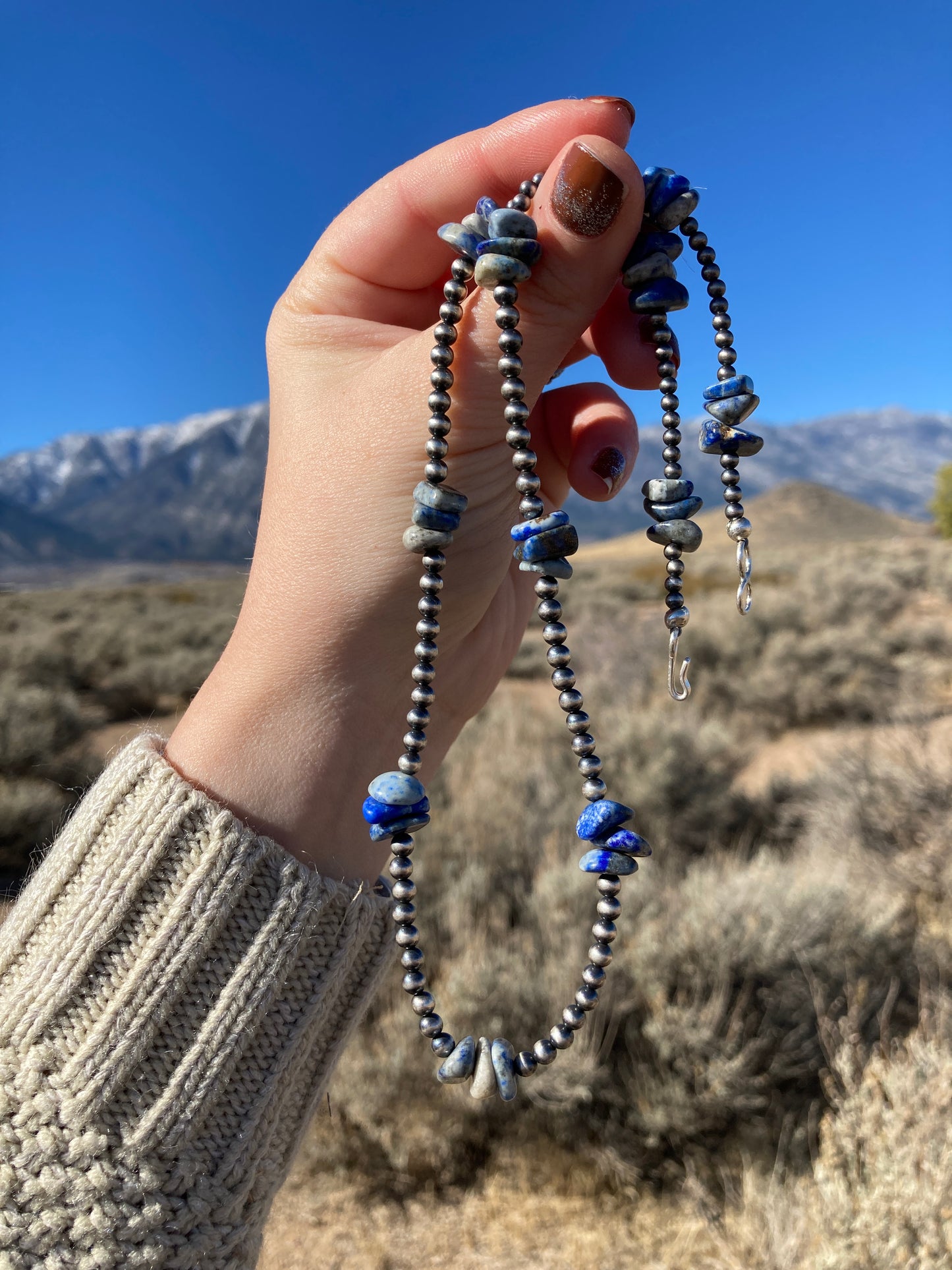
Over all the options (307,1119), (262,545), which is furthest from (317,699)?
(307,1119)

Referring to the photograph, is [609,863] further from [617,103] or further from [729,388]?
[617,103]

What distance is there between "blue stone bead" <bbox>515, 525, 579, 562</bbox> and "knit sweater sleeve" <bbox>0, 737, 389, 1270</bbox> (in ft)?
2.12

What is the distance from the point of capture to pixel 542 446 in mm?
2020

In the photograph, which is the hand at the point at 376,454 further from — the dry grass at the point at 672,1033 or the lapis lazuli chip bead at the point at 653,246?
the dry grass at the point at 672,1033

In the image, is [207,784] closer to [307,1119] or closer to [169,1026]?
[169,1026]

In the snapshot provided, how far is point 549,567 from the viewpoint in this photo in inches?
46.3

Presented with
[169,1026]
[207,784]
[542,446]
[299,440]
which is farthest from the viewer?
[542,446]

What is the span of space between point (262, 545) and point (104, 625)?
45.2ft

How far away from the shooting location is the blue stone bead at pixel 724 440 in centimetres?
130

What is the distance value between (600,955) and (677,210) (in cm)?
124

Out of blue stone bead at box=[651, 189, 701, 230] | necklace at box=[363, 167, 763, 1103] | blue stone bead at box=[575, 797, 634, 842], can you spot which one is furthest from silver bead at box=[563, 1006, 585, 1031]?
blue stone bead at box=[651, 189, 701, 230]

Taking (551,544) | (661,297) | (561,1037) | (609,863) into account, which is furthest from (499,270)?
(561,1037)

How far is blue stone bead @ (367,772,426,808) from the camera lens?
45.9 inches

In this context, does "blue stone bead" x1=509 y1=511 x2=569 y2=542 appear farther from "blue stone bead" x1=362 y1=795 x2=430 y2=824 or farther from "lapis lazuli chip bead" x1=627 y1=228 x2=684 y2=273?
"lapis lazuli chip bead" x1=627 y1=228 x2=684 y2=273
